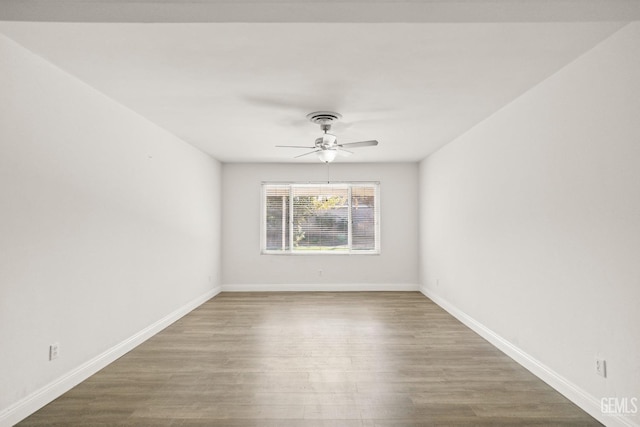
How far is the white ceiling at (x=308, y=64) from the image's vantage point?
2127mm

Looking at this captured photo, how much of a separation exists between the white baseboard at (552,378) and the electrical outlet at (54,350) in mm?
3882

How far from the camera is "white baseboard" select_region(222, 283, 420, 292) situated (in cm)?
675

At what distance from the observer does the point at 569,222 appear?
264 cm

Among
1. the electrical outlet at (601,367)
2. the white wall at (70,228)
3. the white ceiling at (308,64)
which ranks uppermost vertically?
the white ceiling at (308,64)

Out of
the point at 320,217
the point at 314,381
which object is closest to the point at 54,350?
the point at 314,381

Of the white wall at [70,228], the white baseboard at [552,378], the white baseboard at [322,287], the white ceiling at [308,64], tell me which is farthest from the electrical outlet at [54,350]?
the white baseboard at [322,287]

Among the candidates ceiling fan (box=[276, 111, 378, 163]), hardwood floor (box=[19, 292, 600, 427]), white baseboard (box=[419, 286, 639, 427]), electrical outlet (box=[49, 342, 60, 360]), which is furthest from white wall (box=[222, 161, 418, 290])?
electrical outlet (box=[49, 342, 60, 360])

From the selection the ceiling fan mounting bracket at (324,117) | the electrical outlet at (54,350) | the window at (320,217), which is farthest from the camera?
the window at (320,217)

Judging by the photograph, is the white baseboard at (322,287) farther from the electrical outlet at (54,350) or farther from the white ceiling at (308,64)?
the electrical outlet at (54,350)

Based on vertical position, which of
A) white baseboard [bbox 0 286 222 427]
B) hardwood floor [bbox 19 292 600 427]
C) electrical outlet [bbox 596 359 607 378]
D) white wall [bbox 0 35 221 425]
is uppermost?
white wall [bbox 0 35 221 425]

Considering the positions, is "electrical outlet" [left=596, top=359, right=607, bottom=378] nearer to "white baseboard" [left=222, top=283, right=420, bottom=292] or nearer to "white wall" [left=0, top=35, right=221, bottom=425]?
"white wall" [left=0, top=35, right=221, bottom=425]

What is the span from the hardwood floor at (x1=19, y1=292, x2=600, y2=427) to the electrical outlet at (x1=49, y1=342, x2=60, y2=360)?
323mm

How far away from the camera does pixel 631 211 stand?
2102 millimetres

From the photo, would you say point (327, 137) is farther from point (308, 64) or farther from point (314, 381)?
point (314, 381)
